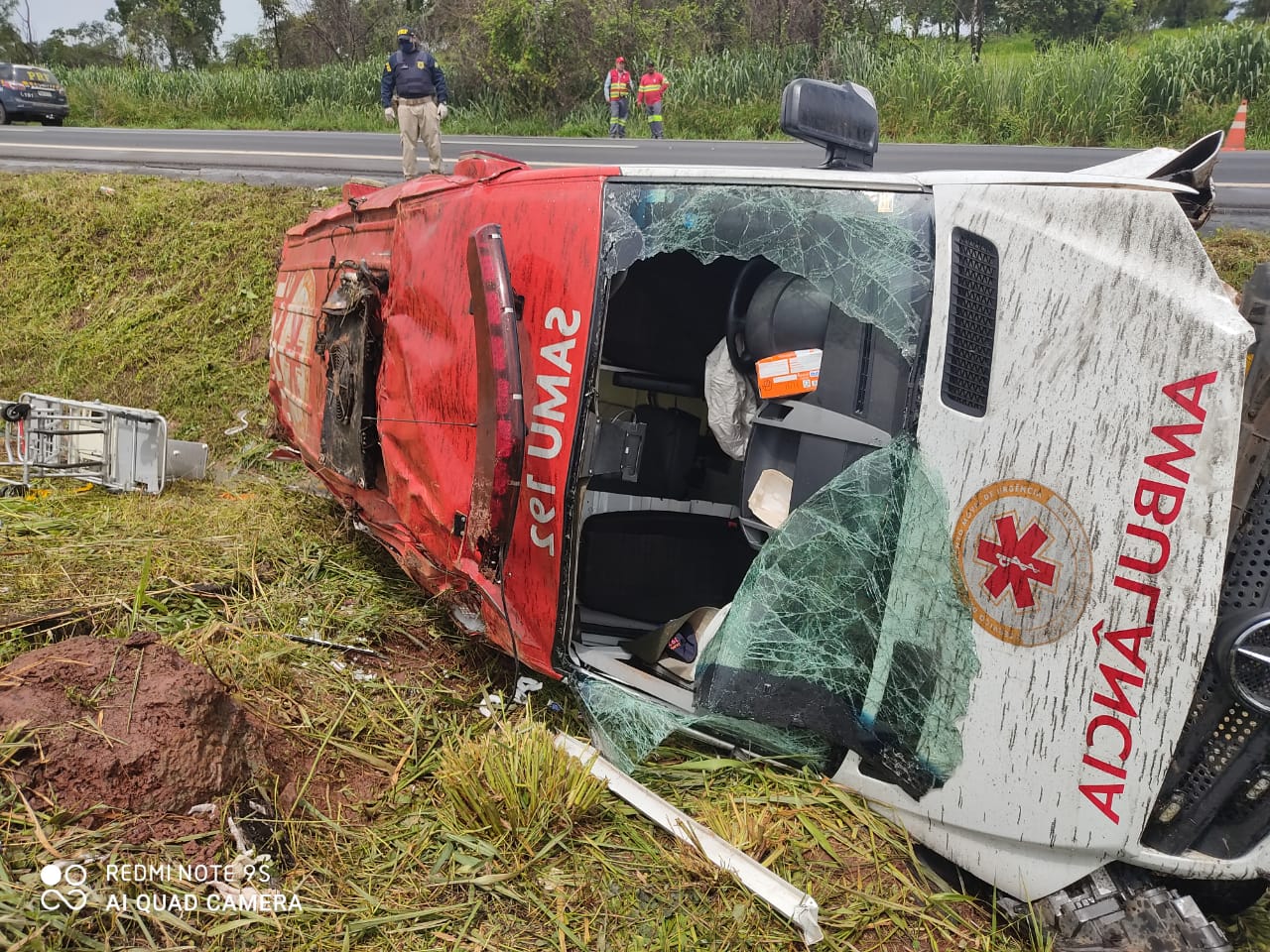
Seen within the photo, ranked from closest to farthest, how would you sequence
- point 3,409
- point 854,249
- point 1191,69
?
point 854,249 < point 3,409 < point 1191,69

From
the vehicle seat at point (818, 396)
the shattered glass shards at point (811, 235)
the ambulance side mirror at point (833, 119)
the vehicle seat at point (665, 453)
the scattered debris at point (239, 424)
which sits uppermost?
the ambulance side mirror at point (833, 119)

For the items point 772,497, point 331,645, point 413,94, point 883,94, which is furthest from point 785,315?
point 883,94

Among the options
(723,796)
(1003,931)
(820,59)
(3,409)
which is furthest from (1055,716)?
(820,59)

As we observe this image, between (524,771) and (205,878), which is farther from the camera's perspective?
(524,771)

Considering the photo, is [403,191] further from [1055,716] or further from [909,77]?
[909,77]

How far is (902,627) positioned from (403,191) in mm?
2702

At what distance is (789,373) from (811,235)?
1.55 feet

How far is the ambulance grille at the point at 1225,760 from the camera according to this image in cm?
197

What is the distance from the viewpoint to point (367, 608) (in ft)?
12.5

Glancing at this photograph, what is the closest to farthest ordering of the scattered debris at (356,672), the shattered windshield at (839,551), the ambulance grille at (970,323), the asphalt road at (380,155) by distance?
1. the ambulance grille at (970,323)
2. the shattered windshield at (839,551)
3. the scattered debris at (356,672)
4. the asphalt road at (380,155)

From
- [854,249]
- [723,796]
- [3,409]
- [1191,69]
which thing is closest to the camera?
[854,249]

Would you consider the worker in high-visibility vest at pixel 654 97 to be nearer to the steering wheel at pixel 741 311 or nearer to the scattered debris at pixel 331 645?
the steering wheel at pixel 741 311

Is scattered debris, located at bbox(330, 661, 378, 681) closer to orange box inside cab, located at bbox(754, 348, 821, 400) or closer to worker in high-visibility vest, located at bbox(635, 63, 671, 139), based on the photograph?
orange box inside cab, located at bbox(754, 348, 821, 400)

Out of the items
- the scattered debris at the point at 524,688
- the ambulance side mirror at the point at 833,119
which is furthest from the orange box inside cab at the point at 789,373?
the scattered debris at the point at 524,688
